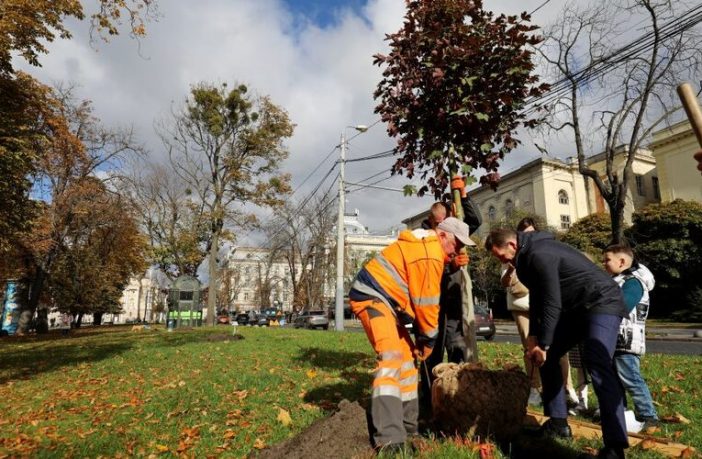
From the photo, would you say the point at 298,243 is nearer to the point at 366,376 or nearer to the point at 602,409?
the point at 366,376

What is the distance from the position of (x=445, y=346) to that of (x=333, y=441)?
2.00 metres

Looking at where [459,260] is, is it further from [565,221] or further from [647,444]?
[565,221]

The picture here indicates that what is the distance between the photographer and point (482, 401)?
10.8 feet

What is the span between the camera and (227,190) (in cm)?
2766

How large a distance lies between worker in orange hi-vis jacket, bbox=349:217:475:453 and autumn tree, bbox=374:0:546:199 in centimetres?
190

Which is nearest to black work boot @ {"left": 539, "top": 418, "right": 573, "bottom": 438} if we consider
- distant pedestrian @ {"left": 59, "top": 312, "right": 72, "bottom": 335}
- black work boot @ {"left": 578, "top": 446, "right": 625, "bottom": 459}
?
black work boot @ {"left": 578, "top": 446, "right": 625, "bottom": 459}

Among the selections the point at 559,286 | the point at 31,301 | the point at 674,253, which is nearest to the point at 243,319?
the point at 31,301

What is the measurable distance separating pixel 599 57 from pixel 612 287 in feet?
40.1

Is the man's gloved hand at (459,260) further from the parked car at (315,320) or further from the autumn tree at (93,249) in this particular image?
the parked car at (315,320)

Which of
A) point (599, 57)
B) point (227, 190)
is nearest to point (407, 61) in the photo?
point (599, 57)

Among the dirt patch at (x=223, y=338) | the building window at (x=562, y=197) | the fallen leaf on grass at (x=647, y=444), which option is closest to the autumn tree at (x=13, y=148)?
the dirt patch at (x=223, y=338)

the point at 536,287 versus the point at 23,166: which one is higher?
the point at 23,166

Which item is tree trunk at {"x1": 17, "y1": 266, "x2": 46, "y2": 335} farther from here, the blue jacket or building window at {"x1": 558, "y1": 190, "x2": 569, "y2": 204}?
building window at {"x1": 558, "y1": 190, "x2": 569, "y2": 204}

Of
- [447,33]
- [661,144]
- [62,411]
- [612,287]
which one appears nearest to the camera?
[612,287]
